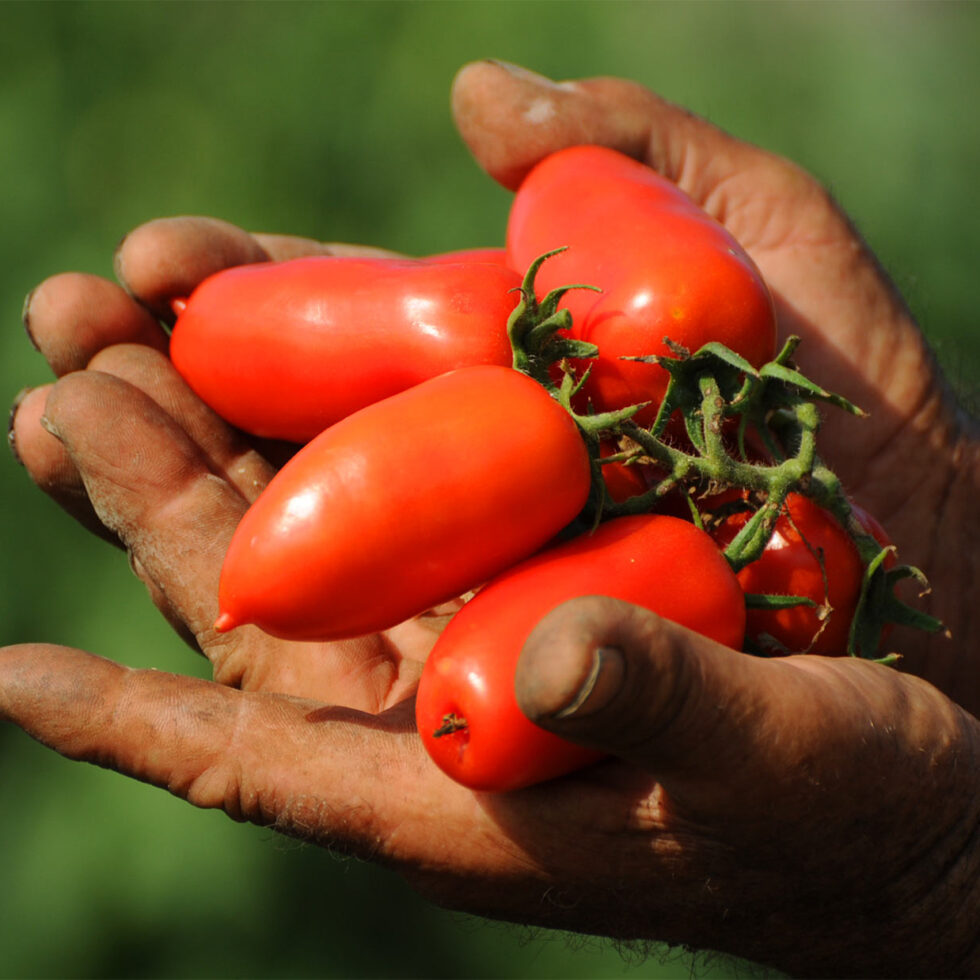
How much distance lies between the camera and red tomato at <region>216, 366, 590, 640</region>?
1.52 metres

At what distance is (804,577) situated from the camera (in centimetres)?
180

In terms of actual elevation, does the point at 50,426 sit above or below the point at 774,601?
below

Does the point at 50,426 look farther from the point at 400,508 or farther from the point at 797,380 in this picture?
the point at 797,380

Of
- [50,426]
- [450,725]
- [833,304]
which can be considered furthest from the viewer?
[833,304]

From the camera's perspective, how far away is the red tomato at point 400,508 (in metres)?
1.52

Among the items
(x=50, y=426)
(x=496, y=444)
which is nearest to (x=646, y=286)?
(x=496, y=444)

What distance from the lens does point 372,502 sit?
4.98ft

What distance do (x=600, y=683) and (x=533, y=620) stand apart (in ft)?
0.80

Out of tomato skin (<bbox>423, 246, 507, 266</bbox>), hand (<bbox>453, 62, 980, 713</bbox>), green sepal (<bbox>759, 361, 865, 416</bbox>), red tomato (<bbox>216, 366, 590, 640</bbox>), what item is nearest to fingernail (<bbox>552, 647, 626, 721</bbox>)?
red tomato (<bbox>216, 366, 590, 640</bbox>)

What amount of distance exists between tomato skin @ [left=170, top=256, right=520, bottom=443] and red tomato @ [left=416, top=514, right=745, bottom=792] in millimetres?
374

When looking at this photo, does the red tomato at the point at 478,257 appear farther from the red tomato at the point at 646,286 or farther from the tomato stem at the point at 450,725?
the tomato stem at the point at 450,725

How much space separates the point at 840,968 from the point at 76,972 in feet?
6.00

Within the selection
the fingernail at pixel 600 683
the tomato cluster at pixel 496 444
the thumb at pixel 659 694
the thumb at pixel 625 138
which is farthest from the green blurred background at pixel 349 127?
the fingernail at pixel 600 683

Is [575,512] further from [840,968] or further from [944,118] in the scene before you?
[944,118]
